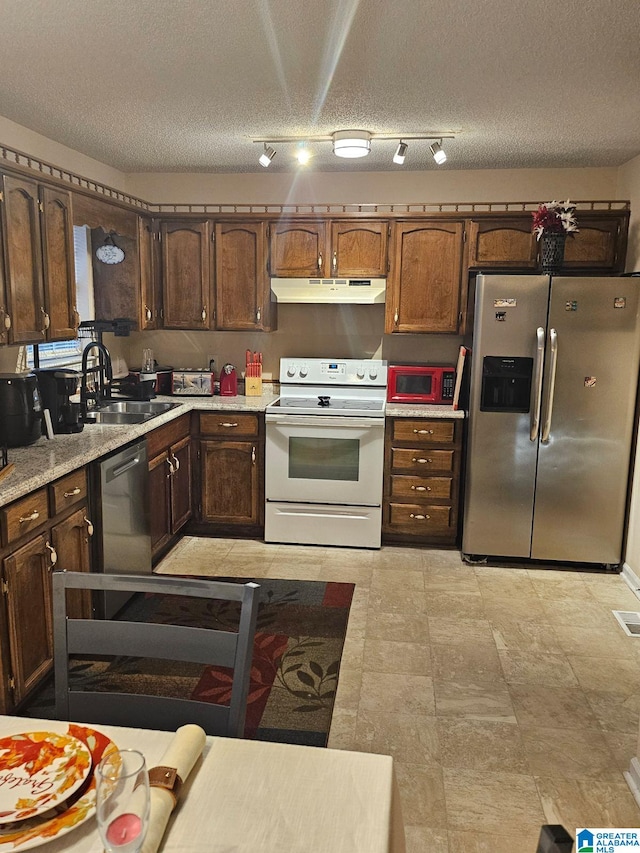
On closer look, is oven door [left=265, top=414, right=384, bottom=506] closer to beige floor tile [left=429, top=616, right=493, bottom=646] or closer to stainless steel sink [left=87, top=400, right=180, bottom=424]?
stainless steel sink [left=87, top=400, right=180, bottom=424]

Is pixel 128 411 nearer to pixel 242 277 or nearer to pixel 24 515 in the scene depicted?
pixel 242 277

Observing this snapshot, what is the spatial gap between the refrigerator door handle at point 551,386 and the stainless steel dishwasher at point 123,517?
91.9 inches

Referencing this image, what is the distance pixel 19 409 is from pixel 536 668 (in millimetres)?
2576

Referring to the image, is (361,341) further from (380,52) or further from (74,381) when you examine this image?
(380,52)

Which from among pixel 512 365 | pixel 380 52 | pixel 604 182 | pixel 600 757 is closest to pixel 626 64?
pixel 380 52

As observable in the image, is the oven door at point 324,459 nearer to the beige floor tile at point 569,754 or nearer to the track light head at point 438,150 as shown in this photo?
the track light head at point 438,150

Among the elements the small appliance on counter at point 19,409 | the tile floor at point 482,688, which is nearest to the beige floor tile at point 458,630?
the tile floor at point 482,688

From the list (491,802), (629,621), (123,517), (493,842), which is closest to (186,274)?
(123,517)

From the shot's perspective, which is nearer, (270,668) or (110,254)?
(270,668)

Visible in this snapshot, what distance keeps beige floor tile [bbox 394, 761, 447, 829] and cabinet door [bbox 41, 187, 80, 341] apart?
2469 millimetres

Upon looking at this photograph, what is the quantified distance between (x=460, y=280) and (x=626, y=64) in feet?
6.53

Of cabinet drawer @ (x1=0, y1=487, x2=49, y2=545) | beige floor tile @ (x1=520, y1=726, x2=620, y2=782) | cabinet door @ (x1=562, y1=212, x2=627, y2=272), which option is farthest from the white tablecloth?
cabinet door @ (x1=562, y1=212, x2=627, y2=272)

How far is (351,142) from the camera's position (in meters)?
3.77

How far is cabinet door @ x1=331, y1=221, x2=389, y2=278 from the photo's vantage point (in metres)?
4.58
